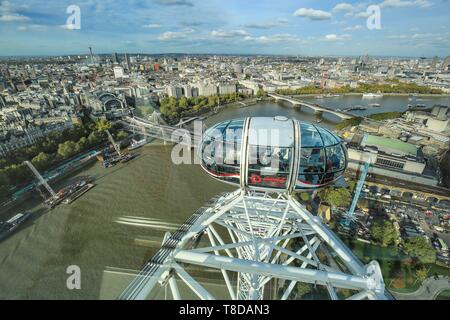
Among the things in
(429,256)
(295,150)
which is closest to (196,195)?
(295,150)

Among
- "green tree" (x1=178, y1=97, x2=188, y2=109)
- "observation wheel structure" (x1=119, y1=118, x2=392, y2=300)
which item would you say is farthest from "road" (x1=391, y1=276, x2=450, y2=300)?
"green tree" (x1=178, y1=97, x2=188, y2=109)

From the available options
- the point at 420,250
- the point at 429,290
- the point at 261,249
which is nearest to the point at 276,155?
the point at 261,249

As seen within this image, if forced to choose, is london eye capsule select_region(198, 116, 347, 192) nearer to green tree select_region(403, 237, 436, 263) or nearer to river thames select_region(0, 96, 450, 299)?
river thames select_region(0, 96, 450, 299)

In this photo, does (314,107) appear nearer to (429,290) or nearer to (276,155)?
(429,290)

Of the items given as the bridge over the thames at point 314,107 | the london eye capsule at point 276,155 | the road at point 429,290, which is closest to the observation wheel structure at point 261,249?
the london eye capsule at point 276,155
